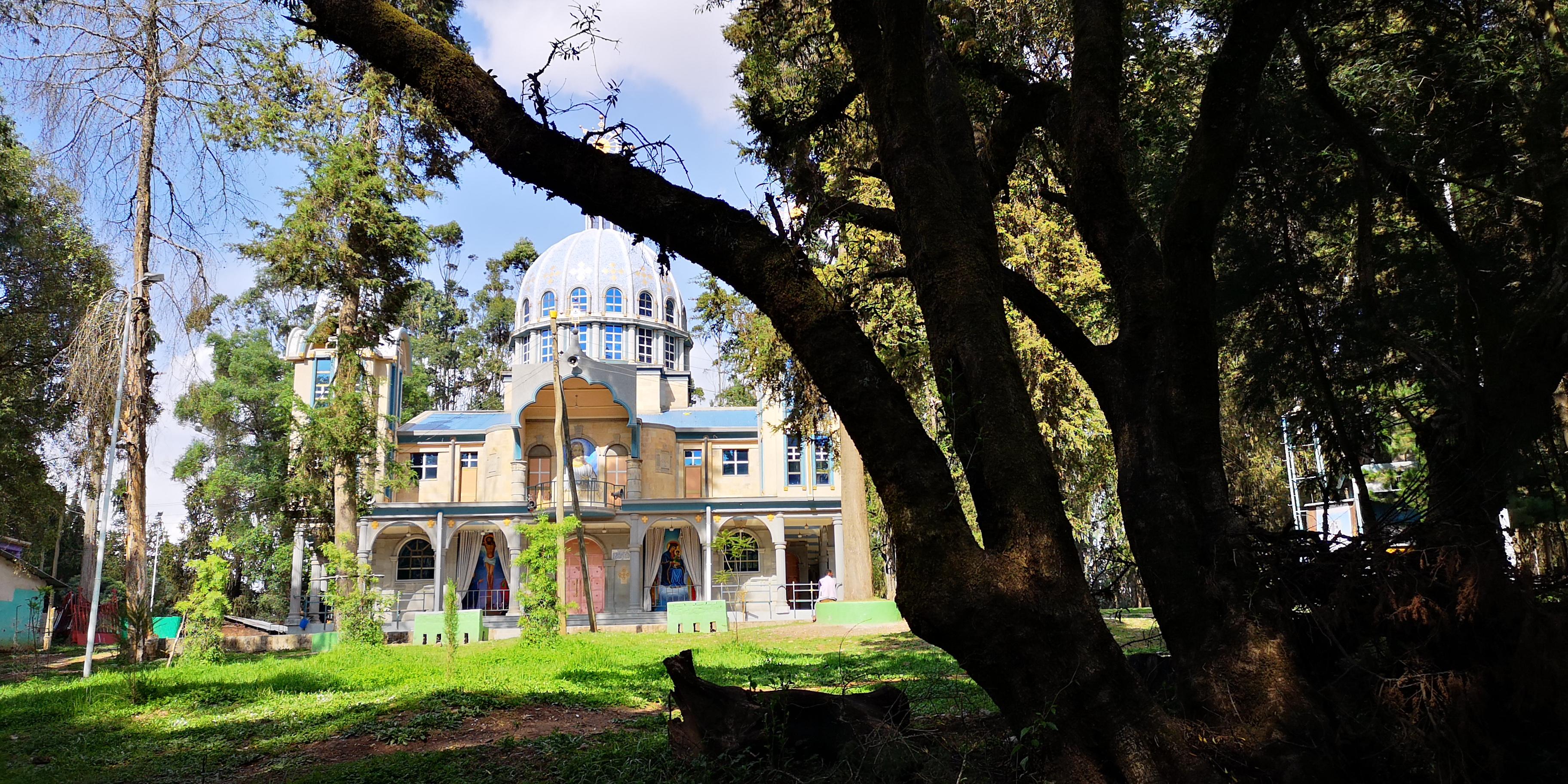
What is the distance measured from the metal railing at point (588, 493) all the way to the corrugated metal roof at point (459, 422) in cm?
241

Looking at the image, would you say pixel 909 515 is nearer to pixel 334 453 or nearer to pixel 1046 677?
pixel 1046 677

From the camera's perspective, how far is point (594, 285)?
122 feet

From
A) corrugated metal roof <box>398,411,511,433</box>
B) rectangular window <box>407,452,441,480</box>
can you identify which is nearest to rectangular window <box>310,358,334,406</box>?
corrugated metal roof <box>398,411,511,433</box>

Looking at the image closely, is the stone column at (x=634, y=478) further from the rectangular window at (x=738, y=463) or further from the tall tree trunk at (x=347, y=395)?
the tall tree trunk at (x=347, y=395)

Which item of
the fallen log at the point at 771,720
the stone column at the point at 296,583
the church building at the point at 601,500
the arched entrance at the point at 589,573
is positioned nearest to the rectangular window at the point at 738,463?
the church building at the point at 601,500

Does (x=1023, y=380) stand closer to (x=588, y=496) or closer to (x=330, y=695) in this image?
(x=330, y=695)

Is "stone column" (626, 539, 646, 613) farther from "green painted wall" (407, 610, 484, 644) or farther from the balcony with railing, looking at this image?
"green painted wall" (407, 610, 484, 644)

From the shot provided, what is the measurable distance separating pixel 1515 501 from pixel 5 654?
26247 millimetres

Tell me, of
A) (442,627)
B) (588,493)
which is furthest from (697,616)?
(588,493)

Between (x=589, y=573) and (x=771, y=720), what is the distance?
25.8 m

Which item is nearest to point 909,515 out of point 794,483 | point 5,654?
point 5,654

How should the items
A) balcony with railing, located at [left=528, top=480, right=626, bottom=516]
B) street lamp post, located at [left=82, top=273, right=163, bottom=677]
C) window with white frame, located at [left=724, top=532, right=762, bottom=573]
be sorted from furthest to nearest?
1. window with white frame, located at [left=724, top=532, right=762, bottom=573]
2. balcony with railing, located at [left=528, top=480, right=626, bottom=516]
3. street lamp post, located at [left=82, top=273, right=163, bottom=677]

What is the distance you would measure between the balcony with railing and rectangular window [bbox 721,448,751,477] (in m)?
3.39

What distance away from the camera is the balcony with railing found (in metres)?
28.9
